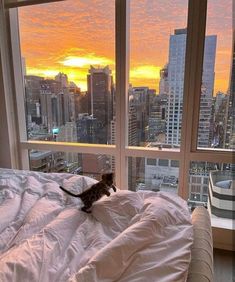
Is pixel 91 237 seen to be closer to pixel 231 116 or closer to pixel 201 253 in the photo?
pixel 201 253

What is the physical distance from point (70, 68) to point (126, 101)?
698 mm

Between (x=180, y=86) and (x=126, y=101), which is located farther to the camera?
(x=126, y=101)

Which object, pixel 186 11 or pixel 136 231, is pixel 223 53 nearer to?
pixel 186 11

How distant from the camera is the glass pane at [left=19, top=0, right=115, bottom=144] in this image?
88.4 inches

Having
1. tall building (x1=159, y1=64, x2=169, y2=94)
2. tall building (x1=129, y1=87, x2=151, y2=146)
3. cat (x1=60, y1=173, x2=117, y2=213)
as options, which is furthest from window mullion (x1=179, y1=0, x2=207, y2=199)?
cat (x1=60, y1=173, x2=117, y2=213)

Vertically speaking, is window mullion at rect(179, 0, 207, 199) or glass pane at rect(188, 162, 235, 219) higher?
window mullion at rect(179, 0, 207, 199)

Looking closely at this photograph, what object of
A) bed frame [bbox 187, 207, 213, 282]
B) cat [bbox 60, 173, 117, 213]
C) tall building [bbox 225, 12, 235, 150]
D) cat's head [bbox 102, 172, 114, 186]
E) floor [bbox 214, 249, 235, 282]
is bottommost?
floor [bbox 214, 249, 235, 282]

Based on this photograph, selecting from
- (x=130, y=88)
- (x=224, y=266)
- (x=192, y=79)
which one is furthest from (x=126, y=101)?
(x=224, y=266)

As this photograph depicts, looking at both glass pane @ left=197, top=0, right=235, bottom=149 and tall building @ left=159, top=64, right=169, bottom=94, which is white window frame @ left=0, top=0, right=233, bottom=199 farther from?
tall building @ left=159, top=64, right=169, bottom=94

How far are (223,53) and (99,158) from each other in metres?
1.50

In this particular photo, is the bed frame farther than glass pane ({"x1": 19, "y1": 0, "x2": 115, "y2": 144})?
No

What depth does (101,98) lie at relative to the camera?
7.63ft

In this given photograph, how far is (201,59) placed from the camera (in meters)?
1.94

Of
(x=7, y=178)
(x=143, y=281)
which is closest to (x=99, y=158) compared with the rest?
(x=7, y=178)
